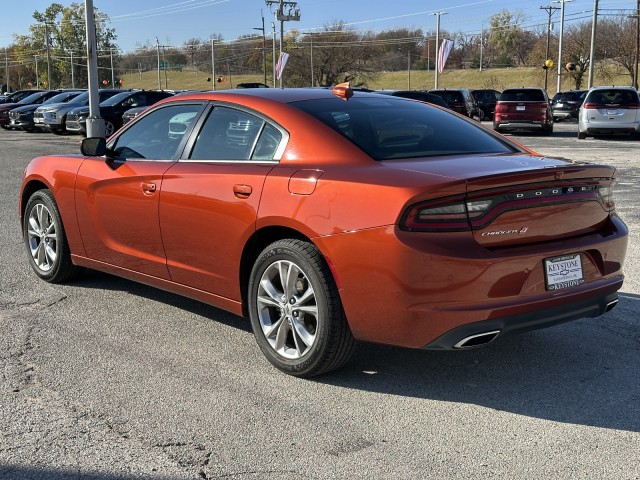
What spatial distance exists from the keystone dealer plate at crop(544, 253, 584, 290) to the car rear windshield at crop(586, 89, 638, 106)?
21629 mm

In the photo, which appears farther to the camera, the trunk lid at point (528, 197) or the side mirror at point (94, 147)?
the side mirror at point (94, 147)

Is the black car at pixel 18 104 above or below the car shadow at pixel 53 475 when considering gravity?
above

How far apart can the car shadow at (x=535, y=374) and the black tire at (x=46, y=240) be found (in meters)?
1.68

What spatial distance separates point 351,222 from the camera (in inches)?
154

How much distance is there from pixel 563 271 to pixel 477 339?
62 centimetres

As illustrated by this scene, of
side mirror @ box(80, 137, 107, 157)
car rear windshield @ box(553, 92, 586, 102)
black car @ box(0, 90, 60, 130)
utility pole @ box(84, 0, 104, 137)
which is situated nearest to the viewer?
side mirror @ box(80, 137, 107, 157)

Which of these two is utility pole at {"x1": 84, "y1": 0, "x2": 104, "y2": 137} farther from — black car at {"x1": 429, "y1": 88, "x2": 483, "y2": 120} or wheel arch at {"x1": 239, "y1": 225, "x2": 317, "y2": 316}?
wheel arch at {"x1": 239, "y1": 225, "x2": 317, "y2": 316}

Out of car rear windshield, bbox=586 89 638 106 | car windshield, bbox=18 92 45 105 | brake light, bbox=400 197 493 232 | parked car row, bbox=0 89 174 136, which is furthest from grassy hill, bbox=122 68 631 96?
brake light, bbox=400 197 493 232

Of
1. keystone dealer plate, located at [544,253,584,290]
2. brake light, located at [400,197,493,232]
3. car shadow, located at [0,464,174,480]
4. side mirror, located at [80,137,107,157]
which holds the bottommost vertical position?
car shadow, located at [0,464,174,480]

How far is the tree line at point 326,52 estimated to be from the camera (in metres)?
82.4

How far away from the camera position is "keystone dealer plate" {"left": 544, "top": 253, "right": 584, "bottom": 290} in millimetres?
3982

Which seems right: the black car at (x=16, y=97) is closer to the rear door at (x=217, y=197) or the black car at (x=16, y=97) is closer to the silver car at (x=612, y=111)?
the silver car at (x=612, y=111)

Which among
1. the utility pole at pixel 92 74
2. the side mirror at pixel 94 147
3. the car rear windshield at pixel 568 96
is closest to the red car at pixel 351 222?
the side mirror at pixel 94 147

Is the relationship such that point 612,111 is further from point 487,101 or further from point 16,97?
point 16,97
